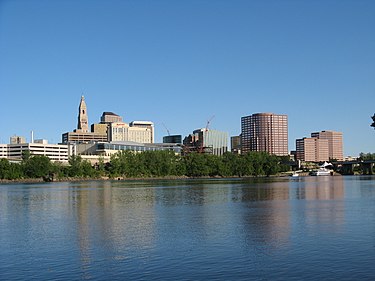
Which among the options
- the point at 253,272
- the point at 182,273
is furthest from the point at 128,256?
the point at 253,272

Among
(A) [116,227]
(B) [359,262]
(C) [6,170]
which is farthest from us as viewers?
(C) [6,170]

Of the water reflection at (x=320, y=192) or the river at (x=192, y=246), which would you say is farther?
the water reflection at (x=320, y=192)

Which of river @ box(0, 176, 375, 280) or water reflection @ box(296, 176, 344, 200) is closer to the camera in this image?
river @ box(0, 176, 375, 280)

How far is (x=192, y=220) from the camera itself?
42.7m

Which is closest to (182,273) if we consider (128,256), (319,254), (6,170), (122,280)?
(122,280)

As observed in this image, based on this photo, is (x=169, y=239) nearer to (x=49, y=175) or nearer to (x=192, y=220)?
(x=192, y=220)

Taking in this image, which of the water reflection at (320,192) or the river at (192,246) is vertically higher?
the water reflection at (320,192)

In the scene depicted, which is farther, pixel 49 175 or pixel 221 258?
pixel 49 175

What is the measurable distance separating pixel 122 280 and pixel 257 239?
39.6 feet

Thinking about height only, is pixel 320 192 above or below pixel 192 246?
above

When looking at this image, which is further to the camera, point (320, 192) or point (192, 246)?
point (320, 192)

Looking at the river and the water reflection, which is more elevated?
the water reflection

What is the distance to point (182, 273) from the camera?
23.5m

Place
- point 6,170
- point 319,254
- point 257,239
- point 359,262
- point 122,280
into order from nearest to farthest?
point 122,280 → point 359,262 → point 319,254 → point 257,239 → point 6,170
